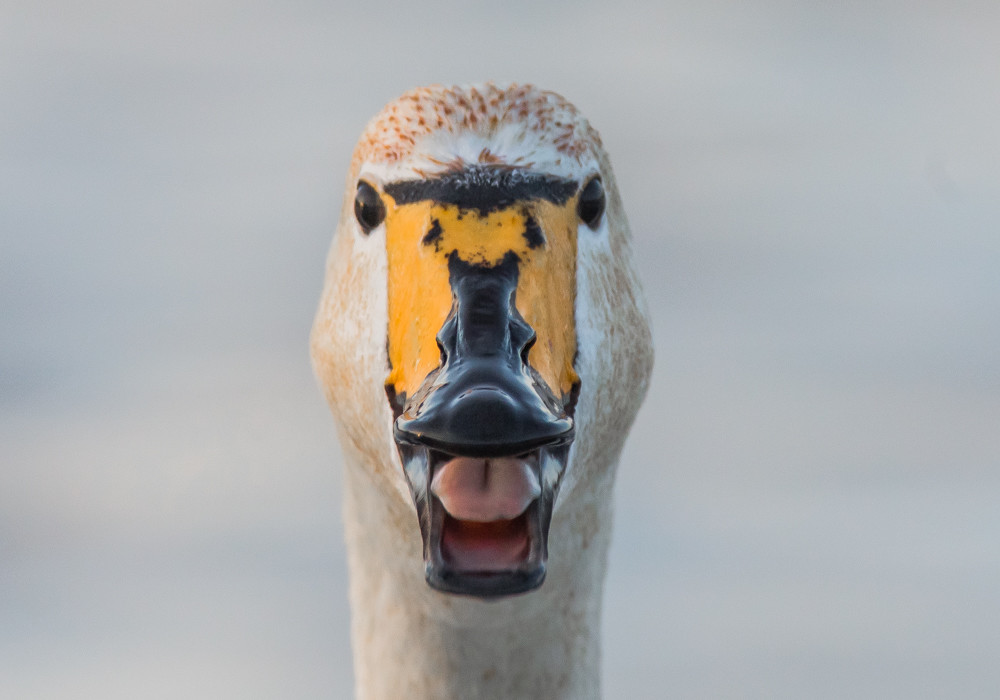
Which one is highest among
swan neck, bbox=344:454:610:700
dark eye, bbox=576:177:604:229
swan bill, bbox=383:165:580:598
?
dark eye, bbox=576:177:604:229

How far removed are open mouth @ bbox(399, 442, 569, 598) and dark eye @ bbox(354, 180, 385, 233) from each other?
109cm

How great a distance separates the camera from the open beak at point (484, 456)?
92.8 inches

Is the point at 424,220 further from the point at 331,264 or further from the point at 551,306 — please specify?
the point at 331,264

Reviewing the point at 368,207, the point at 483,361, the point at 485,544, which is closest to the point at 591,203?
the point at 368,207

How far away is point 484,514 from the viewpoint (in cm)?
248

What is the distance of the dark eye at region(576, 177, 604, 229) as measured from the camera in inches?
135

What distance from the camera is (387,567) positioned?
3.83 meters

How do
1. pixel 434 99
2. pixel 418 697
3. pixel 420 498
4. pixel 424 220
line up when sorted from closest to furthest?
pixel 420 498 < pixel 424 220 < pixel 434 99 < pixel 418 697

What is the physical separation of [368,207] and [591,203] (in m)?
0.62

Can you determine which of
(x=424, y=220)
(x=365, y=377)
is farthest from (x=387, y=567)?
(x=424, y=220)

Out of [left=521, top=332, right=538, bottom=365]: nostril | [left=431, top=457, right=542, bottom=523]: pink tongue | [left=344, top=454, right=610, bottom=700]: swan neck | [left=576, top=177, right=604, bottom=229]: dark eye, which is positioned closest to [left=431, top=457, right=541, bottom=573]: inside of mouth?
[left=431, top=457, right=542, bottom=523]: pink tongue

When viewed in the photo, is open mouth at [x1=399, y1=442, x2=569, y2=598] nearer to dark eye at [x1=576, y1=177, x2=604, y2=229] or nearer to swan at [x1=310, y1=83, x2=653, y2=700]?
swan at [x1=310, y1=83, x2=653, y2=700]

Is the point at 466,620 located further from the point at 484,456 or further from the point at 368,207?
the point at 484,456

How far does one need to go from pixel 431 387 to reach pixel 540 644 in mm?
1545
